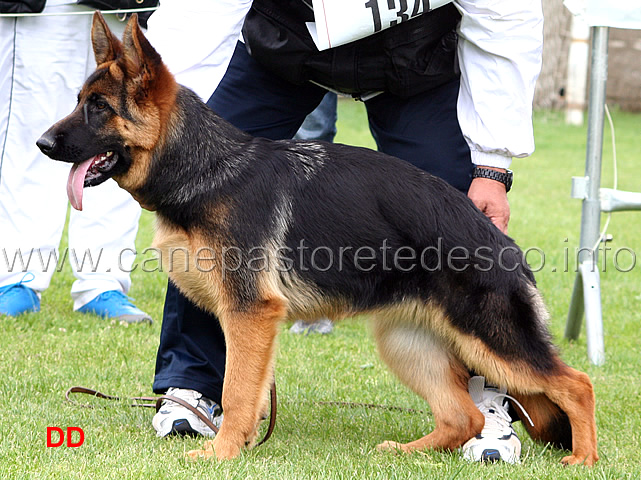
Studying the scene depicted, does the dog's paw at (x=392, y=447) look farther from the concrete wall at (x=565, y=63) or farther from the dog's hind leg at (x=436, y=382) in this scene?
the concrete wall at (x=565, y=63)

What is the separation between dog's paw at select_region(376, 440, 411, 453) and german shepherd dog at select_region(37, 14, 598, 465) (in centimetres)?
45

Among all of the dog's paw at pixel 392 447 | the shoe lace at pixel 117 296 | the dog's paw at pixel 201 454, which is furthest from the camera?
the shoe lace at pixel 117 296

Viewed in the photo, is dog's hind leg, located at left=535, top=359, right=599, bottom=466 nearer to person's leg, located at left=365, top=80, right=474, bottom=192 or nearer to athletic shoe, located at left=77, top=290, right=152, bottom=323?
person's leg, located at left=365, top=80, right=474, bottom=192

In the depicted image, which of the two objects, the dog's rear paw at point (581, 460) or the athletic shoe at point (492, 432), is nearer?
the dog's rear paw at point (581, 460)

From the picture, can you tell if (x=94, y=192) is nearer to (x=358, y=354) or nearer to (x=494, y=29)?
(x=358, y=354)

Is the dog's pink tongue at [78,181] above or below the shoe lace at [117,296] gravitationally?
above

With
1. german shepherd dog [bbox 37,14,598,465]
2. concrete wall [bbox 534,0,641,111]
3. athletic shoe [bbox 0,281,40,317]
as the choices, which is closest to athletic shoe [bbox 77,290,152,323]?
athletic shoe [bbox 0,281,40,317]

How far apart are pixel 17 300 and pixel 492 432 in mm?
3272

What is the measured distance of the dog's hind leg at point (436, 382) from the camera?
346 cm

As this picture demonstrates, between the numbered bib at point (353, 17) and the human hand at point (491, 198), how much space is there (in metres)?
0.78

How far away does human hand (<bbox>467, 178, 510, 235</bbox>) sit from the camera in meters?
3.52

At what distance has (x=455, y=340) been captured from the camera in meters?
3.29

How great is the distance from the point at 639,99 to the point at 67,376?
18982 mm

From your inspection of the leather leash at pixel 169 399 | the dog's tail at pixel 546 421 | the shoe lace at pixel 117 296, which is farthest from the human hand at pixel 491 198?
the shoe lace at pixel 117 296
